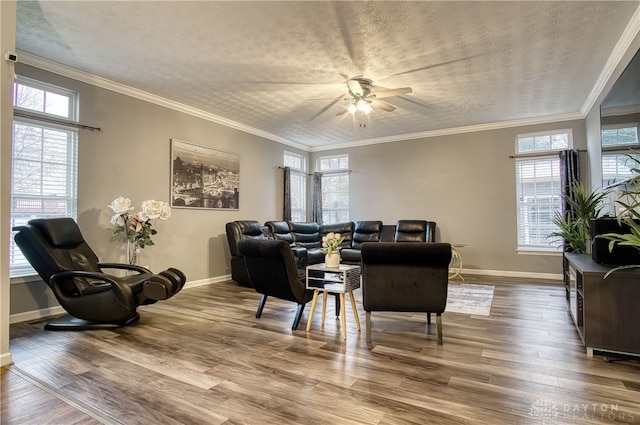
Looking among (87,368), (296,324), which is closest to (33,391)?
(87,368)

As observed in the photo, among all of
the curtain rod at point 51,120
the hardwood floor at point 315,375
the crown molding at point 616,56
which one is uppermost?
the crown molding at point 616,56

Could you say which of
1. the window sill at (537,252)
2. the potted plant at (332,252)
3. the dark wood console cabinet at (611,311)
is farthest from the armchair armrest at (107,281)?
the window sill at (537,252)

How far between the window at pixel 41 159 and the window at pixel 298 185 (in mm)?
4345

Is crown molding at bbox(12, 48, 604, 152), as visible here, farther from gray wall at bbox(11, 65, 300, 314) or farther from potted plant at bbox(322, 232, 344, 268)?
potted plant at bbox(322, 232, 344, 268)

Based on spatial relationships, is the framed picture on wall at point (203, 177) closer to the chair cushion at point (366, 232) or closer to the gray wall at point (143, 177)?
the gray wall at point (143, 177)

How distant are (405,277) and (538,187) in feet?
15.7

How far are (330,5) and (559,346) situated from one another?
11.5 feet

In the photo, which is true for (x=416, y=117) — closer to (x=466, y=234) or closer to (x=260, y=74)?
(x=466, y=234)

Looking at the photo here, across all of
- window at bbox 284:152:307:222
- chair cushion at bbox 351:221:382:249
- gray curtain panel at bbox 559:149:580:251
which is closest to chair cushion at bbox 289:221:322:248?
chair cushion at bbox 351:221:382:249

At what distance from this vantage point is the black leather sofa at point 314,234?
5.58 meters

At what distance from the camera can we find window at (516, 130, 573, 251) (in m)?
5.95

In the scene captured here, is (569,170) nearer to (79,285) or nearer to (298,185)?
(298,185)

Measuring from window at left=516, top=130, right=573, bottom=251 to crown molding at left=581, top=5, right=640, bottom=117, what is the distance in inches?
39.3

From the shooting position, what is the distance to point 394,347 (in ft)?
9.15
